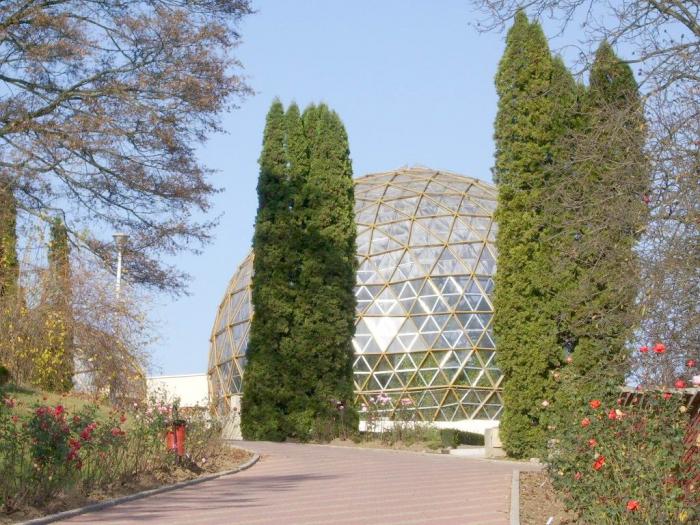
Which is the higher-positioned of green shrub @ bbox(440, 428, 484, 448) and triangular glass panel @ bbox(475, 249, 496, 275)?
triangular glass panel @ bbox(475, 249, 496, 275)

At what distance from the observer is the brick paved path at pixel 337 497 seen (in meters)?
10.9

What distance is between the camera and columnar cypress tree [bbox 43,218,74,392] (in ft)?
83.9

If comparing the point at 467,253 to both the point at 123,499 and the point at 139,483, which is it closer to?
the point at 139,483

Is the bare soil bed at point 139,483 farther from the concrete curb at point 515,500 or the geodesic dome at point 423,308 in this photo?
the geodesic dome at point 423,308

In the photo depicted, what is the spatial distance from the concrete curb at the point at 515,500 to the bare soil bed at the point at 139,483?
15.3 ft

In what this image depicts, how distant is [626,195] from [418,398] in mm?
25646

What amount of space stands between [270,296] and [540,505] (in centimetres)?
1488

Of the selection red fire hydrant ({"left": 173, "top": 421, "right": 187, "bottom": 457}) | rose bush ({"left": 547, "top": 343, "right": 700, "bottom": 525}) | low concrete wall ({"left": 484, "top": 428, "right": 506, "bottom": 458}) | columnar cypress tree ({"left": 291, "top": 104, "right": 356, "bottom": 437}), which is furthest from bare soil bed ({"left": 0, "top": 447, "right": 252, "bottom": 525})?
low concrete wall ({"left": 484, "top": 428, "right": 506, "bottom": 458})

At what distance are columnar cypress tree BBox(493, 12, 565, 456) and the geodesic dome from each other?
12.1 metres

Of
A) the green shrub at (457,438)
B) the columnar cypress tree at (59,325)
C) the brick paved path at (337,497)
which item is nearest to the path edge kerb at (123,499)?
the brick paved path at (337,497)

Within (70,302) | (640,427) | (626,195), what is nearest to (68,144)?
(626,195)

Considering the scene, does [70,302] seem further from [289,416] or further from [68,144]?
[68,144]

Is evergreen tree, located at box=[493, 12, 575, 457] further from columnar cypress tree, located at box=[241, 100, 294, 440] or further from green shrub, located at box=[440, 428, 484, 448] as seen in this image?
columnar cypress tree, located at box=[241, 100, 294, 440]

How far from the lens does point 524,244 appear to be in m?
23.2
